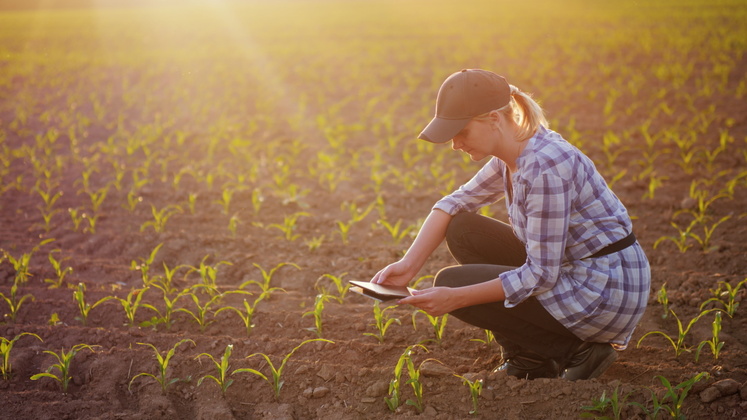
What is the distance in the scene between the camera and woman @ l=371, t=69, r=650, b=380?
2785mm

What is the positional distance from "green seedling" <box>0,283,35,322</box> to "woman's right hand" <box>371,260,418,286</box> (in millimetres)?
2210

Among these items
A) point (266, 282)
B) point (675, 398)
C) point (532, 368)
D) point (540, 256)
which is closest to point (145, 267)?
point (266, 282)

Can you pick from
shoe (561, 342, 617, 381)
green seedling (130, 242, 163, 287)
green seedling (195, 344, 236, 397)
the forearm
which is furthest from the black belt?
green seedling (130, 242, 163, 287)

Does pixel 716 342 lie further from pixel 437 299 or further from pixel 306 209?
pixel 306 209

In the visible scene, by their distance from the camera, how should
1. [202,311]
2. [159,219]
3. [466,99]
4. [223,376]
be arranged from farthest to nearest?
[159,219] < [202,311] < [223,376] < [466,99]

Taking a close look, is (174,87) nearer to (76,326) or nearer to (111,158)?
(111,158)

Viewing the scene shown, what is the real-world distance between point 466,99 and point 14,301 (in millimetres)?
3154

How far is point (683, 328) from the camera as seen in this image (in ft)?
12.5

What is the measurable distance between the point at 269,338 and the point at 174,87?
956 cm

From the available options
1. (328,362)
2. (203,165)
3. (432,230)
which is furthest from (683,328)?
(203,165)

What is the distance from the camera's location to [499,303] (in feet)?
10.1

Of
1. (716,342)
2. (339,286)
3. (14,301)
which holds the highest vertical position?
(716,342)

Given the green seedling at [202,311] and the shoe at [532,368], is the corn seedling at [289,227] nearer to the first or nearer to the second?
the green seedling at [202,311]

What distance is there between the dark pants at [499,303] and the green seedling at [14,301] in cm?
256
